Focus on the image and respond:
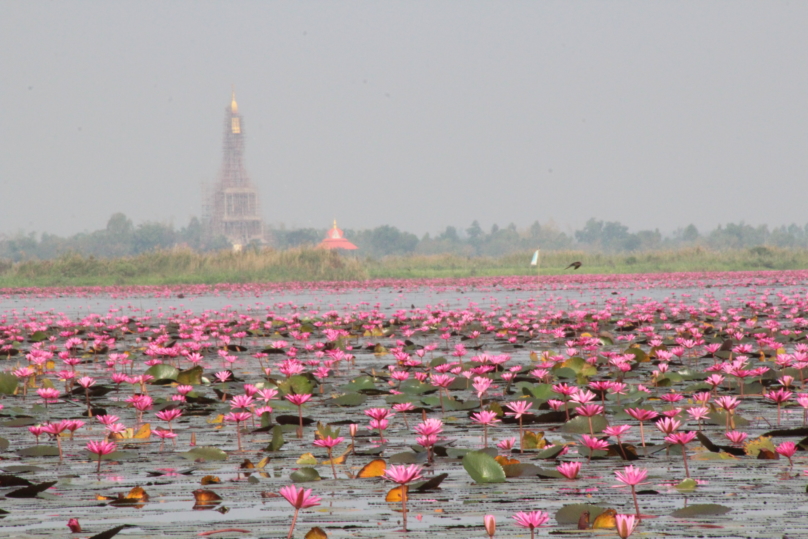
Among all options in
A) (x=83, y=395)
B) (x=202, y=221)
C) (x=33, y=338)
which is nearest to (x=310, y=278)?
(x=33, y=338)

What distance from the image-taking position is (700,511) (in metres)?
3.08

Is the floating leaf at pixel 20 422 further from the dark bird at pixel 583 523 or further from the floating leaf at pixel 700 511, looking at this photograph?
the floating leaf at pixel 700 511

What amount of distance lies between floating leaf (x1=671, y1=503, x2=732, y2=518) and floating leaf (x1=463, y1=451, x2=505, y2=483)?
0.85 meters

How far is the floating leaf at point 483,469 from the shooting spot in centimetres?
372

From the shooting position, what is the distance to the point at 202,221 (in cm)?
16800

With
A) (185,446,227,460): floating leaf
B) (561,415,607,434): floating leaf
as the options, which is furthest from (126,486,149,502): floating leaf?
(561,415,607,434): floating leaf

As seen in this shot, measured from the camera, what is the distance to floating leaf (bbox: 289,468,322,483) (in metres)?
3.83

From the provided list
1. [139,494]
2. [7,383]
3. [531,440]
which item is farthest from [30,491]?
[7,383]

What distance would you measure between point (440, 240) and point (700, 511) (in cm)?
14112

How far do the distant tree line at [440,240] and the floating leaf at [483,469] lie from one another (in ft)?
391

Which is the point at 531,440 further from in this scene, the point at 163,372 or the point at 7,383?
the point at 7,383

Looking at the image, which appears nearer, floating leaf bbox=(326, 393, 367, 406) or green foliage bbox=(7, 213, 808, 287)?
floating leaf bbox=(326, 393, 367, 406)

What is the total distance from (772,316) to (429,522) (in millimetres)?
11826

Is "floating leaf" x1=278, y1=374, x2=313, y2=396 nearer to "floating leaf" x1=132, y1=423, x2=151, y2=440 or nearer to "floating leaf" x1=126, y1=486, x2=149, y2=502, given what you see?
"floating leaf" x1=132, y1=423, x2=151, y2=440
